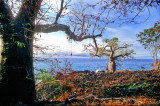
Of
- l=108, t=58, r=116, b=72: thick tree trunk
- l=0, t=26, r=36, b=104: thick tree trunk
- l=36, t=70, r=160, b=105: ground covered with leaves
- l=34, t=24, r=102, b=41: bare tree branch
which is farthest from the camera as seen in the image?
l=108, t=58, r=116, b=72: thick tree trunk

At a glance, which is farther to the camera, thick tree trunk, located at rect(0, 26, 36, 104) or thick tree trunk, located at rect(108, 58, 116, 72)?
thick tree trunk, located at rect(108, 58, 116, 72)

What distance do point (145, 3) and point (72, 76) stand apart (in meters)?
5.16

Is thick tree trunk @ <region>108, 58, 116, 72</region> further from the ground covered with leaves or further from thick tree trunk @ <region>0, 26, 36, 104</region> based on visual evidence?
thick tree trunk @ <region>0, 26, 36, 104</region>

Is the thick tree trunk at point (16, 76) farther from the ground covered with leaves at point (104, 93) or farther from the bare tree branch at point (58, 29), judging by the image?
the bare tree branch at point (58, 29)

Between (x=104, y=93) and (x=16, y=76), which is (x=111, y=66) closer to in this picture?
(x=104, y=93)

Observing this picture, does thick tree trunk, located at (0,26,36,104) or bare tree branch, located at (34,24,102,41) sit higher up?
bare tree branch, located at (34,24,102,41)

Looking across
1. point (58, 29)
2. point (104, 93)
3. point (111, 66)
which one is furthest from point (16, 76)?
point (111, 66)

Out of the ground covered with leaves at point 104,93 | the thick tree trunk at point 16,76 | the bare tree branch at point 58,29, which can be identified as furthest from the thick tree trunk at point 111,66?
the thick tree trunk at point 16,76

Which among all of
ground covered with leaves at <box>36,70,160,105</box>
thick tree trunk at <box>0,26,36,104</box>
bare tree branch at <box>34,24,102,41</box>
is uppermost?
bare tree branch at <box>34,24,102,41</box>

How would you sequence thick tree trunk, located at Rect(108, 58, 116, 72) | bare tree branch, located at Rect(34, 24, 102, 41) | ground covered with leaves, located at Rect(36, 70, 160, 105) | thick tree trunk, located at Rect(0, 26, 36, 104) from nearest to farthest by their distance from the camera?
ground covered with leaves, located at Rect(36, 70, 160, 105)
thick tree trunk, located at Rect(0, 26, 36, 104)
bare tree branch, located at Rect(34, 24, 102, 41)
thick tree trunk, located at Rect(108, 58, 116, 72)

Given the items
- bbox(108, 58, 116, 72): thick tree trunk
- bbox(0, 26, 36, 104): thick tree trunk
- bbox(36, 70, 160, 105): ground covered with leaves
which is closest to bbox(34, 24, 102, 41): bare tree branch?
bbox(0, 26, 36, 104): thick tree trunk

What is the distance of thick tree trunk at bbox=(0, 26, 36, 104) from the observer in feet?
11.3

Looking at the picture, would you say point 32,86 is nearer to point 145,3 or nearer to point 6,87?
point 6,87

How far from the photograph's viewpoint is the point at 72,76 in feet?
23.2
